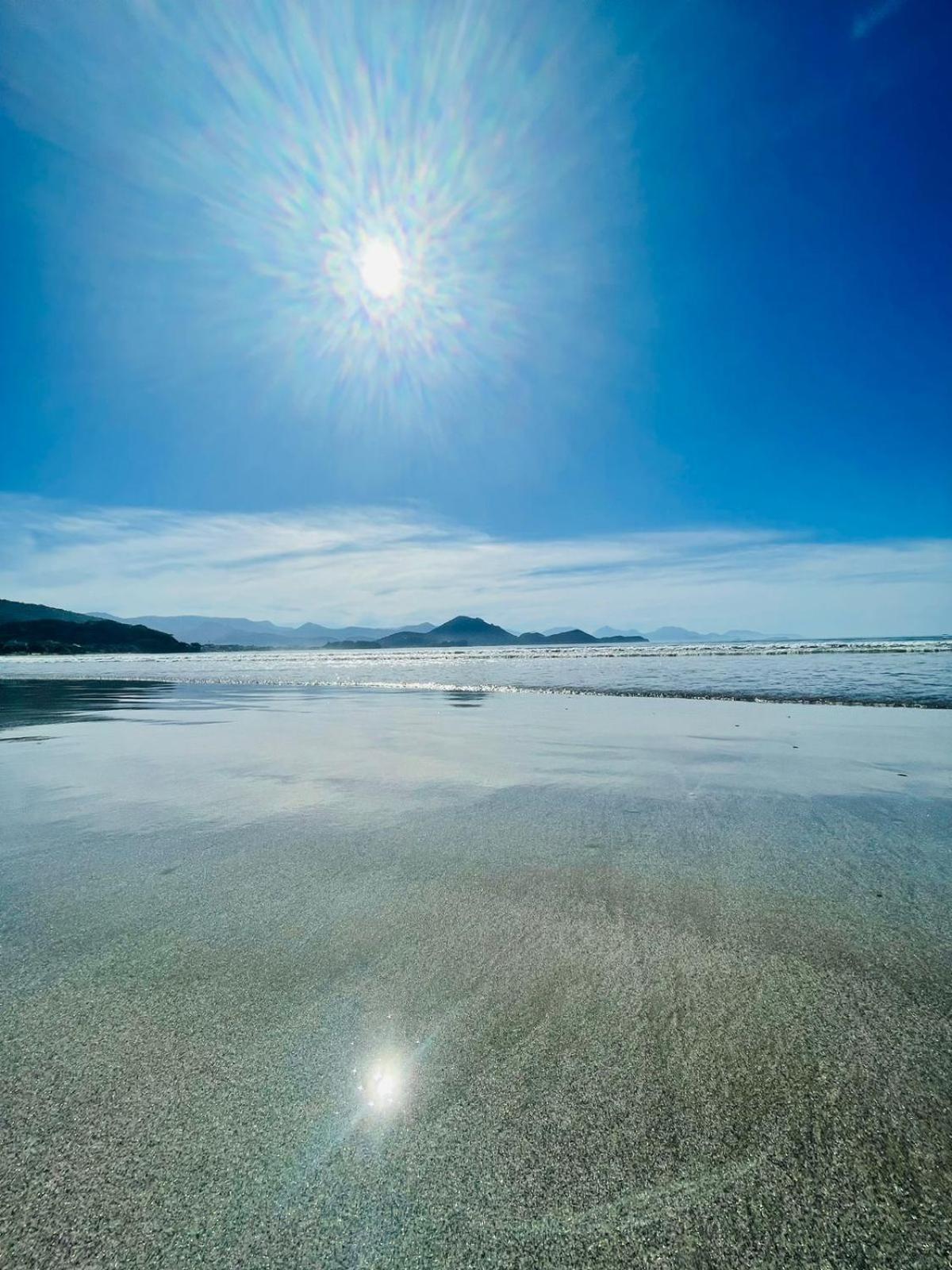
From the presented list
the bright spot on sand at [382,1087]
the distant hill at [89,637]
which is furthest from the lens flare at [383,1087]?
the distant hill at [89,637]

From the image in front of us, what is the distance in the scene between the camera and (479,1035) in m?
2.14

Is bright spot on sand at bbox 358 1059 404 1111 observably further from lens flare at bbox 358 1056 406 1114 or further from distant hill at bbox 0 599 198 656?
distant hill at bbox 0 599 198 656

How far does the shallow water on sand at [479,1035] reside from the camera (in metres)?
1.45

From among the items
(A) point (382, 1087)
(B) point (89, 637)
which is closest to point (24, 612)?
(B) point (89, 637)

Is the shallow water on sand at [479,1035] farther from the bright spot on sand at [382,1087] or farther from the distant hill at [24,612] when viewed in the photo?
the distant hill at [24,612]

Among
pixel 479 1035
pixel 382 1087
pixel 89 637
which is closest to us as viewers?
pixel 382 1087

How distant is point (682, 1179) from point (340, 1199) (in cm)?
89

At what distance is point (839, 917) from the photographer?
3.09 m

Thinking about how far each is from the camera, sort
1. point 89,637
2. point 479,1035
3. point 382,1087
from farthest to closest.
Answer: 1. point 89,637
2. point 479,1035
3. point 382,1087

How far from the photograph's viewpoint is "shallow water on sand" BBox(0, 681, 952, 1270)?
1.45m

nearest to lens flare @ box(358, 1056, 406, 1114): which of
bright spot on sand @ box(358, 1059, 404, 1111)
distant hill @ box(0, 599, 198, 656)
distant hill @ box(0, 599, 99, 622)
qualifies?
bright spot on sand @ box(358, 1059, 404, 1111)

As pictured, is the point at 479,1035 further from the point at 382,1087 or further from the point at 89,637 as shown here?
the point at 89,637

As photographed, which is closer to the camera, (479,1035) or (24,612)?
(479,1035)

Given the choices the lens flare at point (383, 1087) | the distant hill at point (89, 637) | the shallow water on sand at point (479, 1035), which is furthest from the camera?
the distant hill at point (89, 637)
